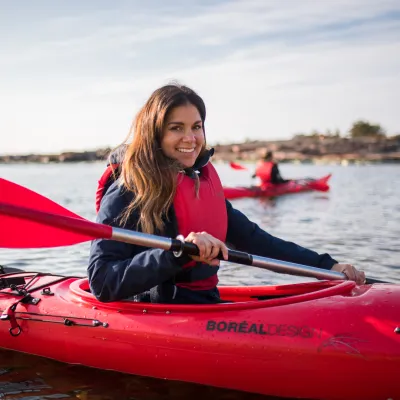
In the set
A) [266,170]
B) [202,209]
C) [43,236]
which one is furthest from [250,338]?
[266,170]

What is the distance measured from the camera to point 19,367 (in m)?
3.73

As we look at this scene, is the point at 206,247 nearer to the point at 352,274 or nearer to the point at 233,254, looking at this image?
the point at 233,254

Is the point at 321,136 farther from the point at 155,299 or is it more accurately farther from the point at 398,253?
the point at 155,299

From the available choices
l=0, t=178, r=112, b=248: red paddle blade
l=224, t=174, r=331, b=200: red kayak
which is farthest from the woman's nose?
l=224, t=174, r=331, b=200: red kayak

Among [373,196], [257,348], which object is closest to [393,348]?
[257,348]

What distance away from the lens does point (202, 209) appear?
3.30m

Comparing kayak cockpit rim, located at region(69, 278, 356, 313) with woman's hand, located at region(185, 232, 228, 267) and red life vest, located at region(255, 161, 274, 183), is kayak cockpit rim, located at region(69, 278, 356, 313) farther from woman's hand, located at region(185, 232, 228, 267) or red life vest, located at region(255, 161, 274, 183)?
red life vest, located at region(255, 161, 274, 183)

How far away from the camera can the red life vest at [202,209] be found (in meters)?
3.24

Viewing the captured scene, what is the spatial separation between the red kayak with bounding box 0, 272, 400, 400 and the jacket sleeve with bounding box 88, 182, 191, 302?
0.30m

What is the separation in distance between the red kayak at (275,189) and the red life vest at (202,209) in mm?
9375

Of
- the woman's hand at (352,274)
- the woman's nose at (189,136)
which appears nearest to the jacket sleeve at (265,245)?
the woman's hand at (352,274)

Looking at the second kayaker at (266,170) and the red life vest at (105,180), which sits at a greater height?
the red life vest at (105,180)

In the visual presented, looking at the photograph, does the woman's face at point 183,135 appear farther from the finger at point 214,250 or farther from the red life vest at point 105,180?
the finger at point 214,250

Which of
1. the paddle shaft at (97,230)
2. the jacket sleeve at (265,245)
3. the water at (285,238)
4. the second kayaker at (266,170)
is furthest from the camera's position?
the second kayaker at (266,170)
